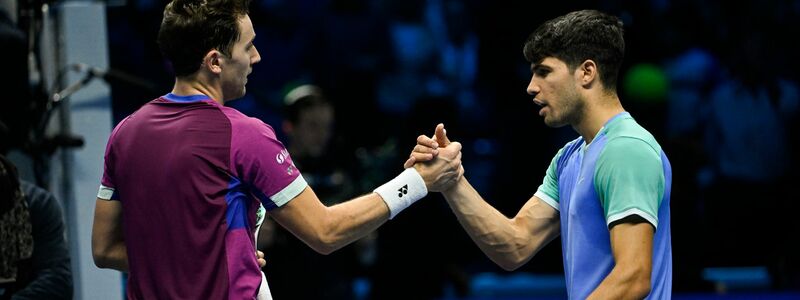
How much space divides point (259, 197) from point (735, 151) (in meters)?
5.37

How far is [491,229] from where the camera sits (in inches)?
161

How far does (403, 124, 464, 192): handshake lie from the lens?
3.92 m

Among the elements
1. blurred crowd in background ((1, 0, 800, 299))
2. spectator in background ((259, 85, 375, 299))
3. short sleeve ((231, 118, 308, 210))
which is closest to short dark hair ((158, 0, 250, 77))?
short sleeve ((231, 118, 308, 210))

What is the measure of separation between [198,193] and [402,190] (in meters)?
0.73

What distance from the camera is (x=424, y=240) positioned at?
20.3 feet

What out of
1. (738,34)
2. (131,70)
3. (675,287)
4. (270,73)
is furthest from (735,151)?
(131,70)

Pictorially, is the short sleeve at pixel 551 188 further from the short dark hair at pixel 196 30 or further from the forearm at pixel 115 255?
the forearm at pixel 115 255

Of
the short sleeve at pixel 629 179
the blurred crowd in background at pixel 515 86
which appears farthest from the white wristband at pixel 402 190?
the blurred crowd in background at pixel 515 86

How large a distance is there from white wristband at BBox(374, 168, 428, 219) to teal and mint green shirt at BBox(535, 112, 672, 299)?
1.59 ft

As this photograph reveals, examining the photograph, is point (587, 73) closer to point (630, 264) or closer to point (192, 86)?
point (630, 264)

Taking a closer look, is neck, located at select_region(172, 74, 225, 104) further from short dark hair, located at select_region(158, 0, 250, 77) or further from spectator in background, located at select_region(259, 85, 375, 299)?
spectator in background, located at select_region(259, 85, 375, 299)

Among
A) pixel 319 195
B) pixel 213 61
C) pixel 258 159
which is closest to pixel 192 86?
pixel 213 61

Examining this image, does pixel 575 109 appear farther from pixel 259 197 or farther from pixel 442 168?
pixel 259 197

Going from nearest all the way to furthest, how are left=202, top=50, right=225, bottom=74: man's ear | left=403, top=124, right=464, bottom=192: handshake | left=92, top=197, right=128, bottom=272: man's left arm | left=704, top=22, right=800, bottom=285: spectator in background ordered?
left=202, top=50, right=225, bottom=74: man's ear < left=92, top=197, right=128, bottom=272: man's left arm < left=403, top=124, right=464, bottom=192: handshake < left=704, top=22, right=800, bottom=285: spectator in background
